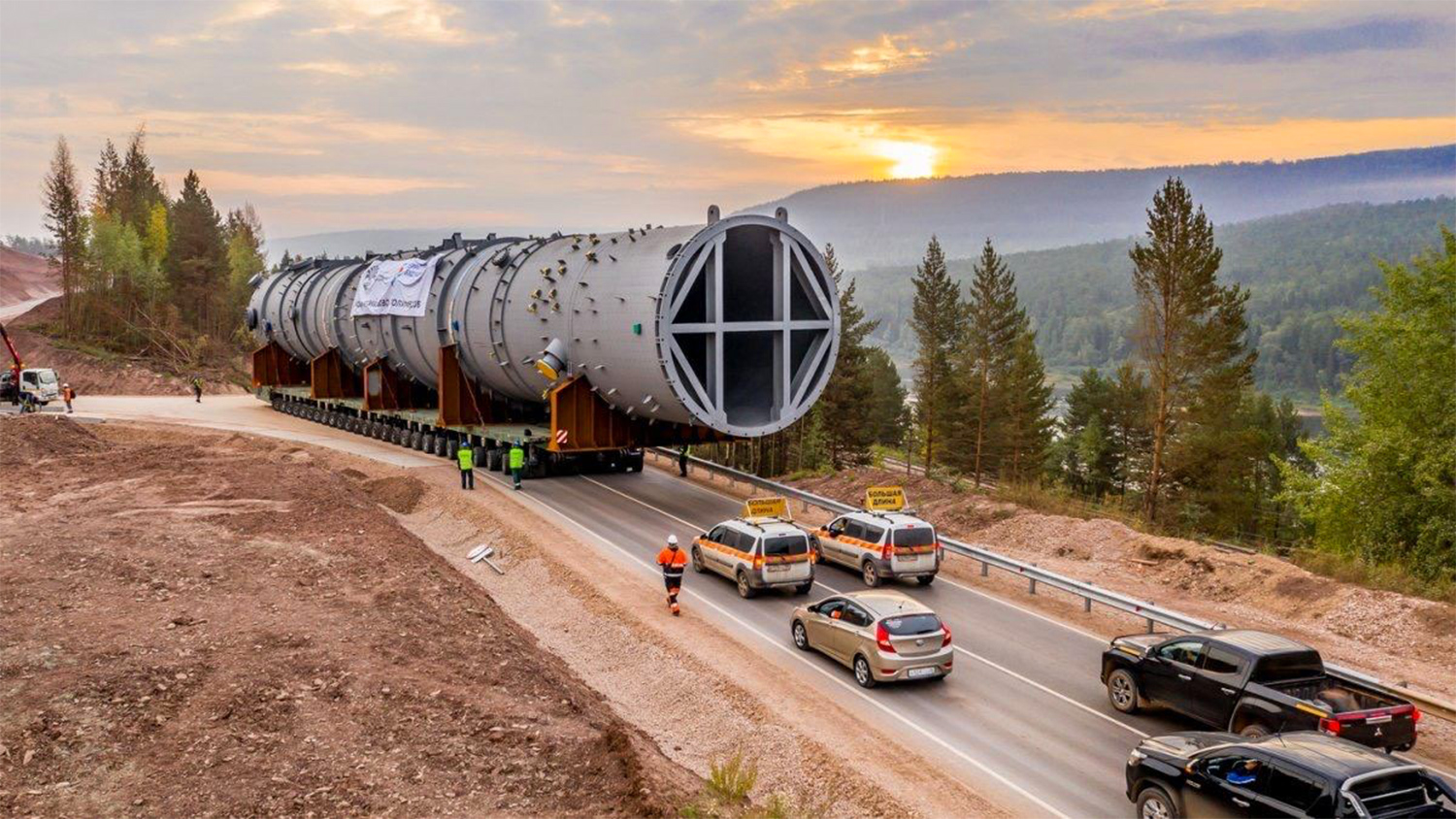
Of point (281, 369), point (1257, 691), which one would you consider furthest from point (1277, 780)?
point (281, 369)

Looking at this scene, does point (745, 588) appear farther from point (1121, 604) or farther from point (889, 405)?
point (889, 405)

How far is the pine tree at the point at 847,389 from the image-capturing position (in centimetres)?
5259

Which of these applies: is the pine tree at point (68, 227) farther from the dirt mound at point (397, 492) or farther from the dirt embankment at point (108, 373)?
the dirt mound at point (397, 492)

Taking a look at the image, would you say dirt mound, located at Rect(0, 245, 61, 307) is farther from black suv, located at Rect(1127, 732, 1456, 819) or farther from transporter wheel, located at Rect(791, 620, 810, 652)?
black suv, located at Rect(1127, 732, 1456, 819)

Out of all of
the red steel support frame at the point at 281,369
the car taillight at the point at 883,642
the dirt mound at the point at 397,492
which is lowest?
the dirt mound at the point at 397,492

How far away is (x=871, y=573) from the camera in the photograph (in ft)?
71.8

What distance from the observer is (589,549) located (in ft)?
82.2

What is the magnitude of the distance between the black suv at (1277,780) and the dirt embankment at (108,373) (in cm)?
7096

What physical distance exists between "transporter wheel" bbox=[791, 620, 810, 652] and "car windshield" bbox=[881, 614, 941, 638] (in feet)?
7.14

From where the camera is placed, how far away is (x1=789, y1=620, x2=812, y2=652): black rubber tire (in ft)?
58.5

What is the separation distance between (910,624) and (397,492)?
22.1m

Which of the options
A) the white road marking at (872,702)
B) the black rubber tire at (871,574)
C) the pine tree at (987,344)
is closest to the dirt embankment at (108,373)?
the pine tree at (987,344)

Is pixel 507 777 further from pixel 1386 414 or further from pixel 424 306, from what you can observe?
pixel 1386 414

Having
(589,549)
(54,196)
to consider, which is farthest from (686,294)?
(54,196)
